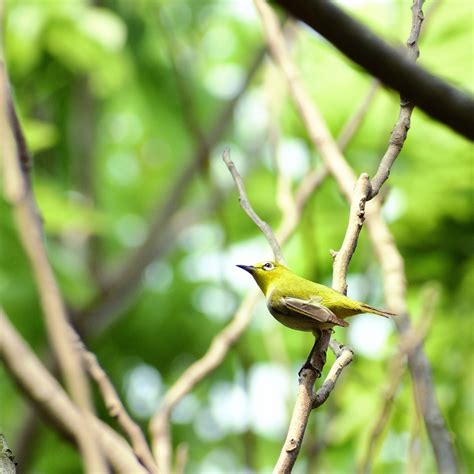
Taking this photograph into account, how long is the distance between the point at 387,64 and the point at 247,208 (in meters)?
1.05

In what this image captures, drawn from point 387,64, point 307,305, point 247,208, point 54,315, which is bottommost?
point 54,315

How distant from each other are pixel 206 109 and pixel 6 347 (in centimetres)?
549

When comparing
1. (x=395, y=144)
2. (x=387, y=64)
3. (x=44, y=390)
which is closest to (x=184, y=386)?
(x=44, y=390)

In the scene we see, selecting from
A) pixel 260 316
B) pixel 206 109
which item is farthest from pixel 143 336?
pixel 206 109

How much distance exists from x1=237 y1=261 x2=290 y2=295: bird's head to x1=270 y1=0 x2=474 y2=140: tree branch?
1.30 metres

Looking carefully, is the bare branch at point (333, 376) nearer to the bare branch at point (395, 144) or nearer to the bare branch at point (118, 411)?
the bare branch at point (395, 144)

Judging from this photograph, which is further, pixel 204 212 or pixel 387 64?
pixel 204 212

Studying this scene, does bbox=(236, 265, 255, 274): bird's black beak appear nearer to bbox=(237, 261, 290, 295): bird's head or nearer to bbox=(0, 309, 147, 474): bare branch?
bbox=(237, 261, 290, 295): bird's head

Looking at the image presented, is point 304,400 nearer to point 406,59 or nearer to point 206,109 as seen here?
point 406,59

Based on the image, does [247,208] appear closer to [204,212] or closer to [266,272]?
[266,272]

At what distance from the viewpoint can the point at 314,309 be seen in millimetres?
2154

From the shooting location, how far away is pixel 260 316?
20.4 feet

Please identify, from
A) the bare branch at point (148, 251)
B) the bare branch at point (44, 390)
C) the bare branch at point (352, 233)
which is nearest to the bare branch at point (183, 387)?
the bare branch at point (44, 390)

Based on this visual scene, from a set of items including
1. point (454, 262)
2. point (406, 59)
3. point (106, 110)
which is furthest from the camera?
point (106, 110)
